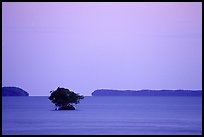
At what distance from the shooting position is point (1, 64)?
35.4ft

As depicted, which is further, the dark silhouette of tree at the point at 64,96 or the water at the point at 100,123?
the dark silhouette of tree at the point at 64,96

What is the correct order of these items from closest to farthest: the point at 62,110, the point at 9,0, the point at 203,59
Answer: the point at 203,59 < the point at 9,0 < the point at 62,110

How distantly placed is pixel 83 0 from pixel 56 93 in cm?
3950

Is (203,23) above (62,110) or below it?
below

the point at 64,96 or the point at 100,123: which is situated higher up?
the point at 64,96

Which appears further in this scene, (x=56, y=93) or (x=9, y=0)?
(x=56, y=93)

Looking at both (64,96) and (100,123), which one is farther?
(64,96)

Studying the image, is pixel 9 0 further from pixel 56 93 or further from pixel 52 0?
pixel 56 93

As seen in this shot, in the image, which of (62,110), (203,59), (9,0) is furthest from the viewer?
(62,110)

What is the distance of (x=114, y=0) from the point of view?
1091cm

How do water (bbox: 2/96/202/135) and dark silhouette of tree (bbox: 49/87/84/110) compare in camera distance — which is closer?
water (bbox: 2/96/202/135)

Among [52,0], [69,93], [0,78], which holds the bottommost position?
[0,78]

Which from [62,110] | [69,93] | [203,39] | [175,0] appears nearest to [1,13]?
[175,0]

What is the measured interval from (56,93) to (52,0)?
39.4m
